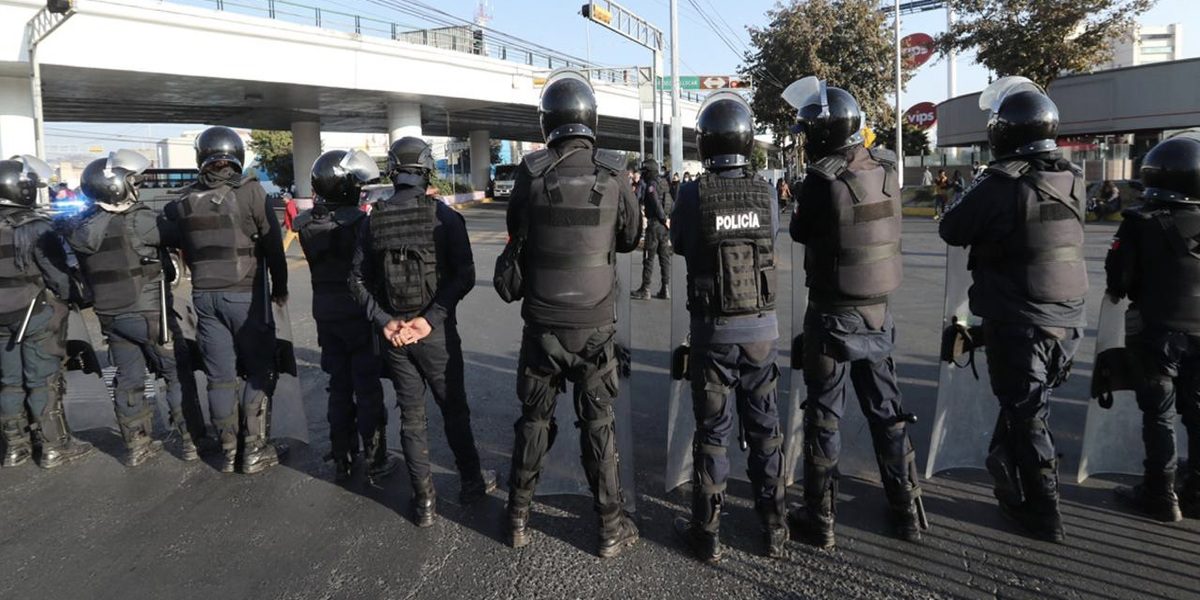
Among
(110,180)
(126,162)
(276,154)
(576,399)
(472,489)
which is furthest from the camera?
(276,154)

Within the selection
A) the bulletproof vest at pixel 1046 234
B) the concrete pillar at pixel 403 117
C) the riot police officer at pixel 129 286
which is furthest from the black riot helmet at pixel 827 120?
the concrete pillar at pixel 403 117

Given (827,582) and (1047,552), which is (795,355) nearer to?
(827,582)

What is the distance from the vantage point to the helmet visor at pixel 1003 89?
3.69 metres

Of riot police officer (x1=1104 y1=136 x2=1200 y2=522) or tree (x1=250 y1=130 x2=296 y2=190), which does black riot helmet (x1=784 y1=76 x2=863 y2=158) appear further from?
tree (x1=250 y1=130 x2=296 y2=190)

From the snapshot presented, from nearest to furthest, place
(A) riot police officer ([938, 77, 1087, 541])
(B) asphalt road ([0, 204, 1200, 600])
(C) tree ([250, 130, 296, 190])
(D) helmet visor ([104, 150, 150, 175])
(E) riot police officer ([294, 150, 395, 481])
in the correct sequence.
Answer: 1. (B) asphalt road ([0, 204, 1200, 600])
2. (A) riot police officer ([938, 77, 1087, 541])
3. (E) riot police officer ([294, 150, 395, 481])
4. (D) helmet visor ([104, 150, 150, 175])
5. (C) tree ([250, 130, 296, 190])

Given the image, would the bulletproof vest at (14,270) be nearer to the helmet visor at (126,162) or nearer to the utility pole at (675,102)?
the helmet visor at (126,162)

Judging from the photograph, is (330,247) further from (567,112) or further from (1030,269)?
(1030,269)

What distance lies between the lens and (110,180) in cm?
457

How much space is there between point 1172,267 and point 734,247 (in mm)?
2116

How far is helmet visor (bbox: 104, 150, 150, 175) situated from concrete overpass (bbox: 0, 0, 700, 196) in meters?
9.99

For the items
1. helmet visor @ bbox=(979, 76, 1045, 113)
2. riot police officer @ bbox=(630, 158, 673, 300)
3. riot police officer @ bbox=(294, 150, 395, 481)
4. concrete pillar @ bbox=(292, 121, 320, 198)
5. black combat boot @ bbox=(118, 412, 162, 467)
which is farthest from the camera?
concrete pillar @ bbox=(292, 121, 320, 198)

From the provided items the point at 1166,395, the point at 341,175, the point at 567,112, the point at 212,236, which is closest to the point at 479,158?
the point at 212,236

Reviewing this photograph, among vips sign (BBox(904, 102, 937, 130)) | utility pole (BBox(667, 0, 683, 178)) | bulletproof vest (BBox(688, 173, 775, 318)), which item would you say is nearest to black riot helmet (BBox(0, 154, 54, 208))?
bulletproof vest (BBox(688, 173, 775, 318))

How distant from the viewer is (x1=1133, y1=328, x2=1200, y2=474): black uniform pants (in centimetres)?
356
